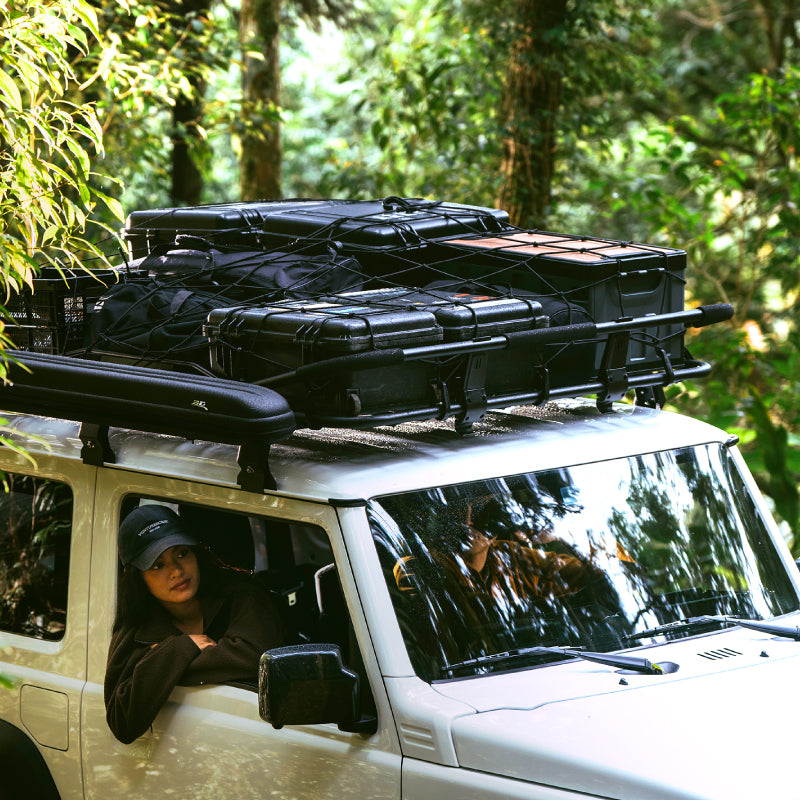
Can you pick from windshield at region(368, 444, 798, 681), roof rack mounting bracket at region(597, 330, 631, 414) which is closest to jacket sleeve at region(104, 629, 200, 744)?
windshield at region(368, 444, 798, 681)

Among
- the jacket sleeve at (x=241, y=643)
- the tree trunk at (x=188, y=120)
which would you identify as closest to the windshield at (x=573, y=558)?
the jacket sleeve at (x=241, y=643)

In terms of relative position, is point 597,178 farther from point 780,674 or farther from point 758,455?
point 780,674

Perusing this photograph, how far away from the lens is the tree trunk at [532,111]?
846 cm

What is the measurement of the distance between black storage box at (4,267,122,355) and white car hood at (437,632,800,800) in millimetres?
2016

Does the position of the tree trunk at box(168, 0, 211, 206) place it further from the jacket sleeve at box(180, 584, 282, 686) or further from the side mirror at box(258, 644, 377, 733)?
the side mirror at box(258, 644, 377, 733)

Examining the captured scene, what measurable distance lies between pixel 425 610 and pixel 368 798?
0.49m

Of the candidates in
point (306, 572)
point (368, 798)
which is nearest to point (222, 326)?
point (306, 572)

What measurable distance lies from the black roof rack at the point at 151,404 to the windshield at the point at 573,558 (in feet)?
1.28

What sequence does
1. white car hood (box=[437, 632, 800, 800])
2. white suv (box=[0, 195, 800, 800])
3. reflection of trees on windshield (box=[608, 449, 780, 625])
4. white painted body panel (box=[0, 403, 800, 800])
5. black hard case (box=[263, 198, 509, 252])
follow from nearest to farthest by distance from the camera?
white car hood (box=[437, 632, 800, 800]) < white painted body panel (box=[0, 403, 800, 800]) < white suv (box=[0, 195, 800, 800]) < reflection of trees on windshield (box=[608, 449, 780, 625]) < black hard case (box=[263, 198, 509, 252])

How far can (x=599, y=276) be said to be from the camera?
376 cm

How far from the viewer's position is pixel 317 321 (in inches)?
123

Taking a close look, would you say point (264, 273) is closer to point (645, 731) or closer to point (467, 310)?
point (467, 310)

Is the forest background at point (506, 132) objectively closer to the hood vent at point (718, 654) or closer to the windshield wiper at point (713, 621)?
the windshield wiper at point (713, 621)

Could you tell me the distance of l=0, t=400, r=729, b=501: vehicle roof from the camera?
3.14 meters
